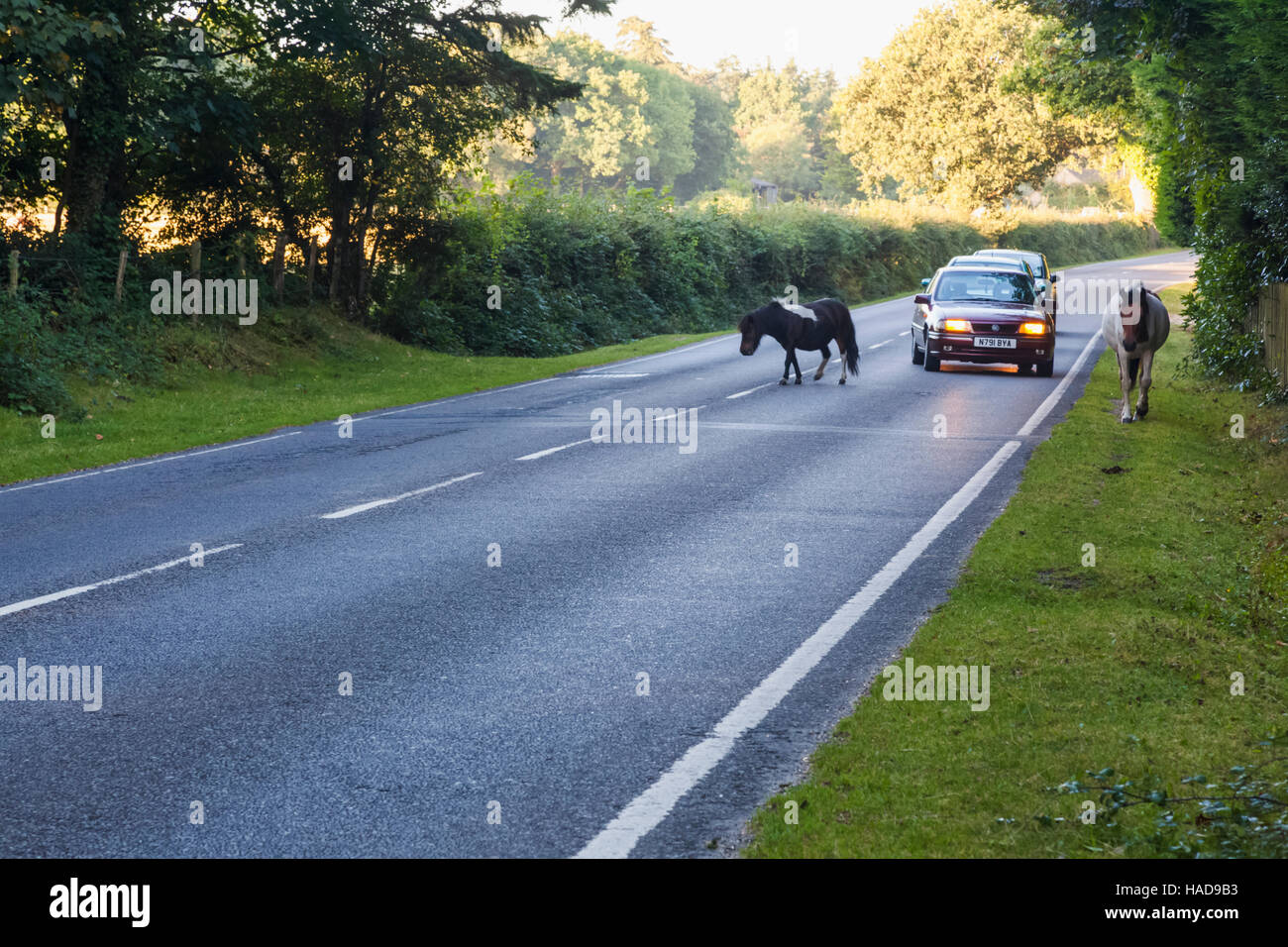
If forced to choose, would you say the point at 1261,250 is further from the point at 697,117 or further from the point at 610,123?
the point at 697,117

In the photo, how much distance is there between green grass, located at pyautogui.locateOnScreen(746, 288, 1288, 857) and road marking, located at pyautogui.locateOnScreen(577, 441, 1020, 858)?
43 cm

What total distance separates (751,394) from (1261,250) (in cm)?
788

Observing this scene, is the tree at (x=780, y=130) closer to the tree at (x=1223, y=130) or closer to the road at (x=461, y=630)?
the tree at (x=1223, y=130)

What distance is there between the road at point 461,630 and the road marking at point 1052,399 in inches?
19.9

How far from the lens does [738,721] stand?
21.1 feet

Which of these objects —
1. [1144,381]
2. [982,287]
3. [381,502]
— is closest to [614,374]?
[982,287]

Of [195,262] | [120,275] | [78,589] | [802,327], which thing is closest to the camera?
[78,589]

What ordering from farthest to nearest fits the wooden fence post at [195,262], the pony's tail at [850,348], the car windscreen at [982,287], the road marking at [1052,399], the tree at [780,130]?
the tree at [780,130] < the wooden fence post at [195,262] < the car windscreen at [982,287] < the pony's tail at [850,348] < the road marking at [1052,399]

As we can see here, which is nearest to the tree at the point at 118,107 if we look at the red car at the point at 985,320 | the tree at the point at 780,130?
the red car at the point at 985,320

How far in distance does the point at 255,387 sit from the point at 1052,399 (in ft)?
46.4

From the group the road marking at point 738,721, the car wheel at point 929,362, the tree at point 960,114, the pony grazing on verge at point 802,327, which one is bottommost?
the road marking at point 738,721

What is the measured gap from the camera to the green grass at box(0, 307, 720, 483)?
57.5 ft

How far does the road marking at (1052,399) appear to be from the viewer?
17.4 metres

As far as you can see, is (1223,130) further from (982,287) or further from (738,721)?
(738,721)
